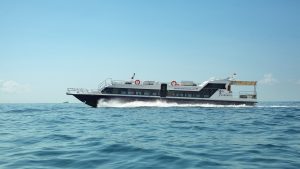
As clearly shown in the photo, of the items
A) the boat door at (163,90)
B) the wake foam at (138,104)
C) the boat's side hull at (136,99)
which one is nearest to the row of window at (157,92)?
the boat door at (163,90)

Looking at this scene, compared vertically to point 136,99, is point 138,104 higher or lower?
lower

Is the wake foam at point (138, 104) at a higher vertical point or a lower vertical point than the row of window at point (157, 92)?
lower

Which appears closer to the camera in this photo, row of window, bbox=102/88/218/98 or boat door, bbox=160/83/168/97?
row of window, bbox=102/88/218/98

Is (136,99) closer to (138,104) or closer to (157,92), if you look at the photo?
(138,104)

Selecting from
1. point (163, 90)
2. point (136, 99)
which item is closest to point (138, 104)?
point (136, 99)

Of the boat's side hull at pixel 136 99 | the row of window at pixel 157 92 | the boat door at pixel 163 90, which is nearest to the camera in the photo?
the boat's side hull at pixel 136 99

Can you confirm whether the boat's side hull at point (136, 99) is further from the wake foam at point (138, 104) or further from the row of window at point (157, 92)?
the row of window at point (157, 92)

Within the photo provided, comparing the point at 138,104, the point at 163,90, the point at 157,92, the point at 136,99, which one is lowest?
the point at 138,104

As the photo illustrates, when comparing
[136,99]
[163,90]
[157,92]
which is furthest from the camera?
[163,90]

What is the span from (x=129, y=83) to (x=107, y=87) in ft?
12.5

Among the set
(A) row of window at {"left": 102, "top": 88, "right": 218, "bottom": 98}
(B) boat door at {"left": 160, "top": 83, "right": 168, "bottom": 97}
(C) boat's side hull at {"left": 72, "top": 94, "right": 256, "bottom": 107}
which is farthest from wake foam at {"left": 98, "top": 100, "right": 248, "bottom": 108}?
(A) row of window at {"left": 102, "top": 88, "right": 218, "bottom": 98}

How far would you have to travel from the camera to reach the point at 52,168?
8.46 meters

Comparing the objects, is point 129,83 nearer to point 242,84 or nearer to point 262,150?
point 242,84

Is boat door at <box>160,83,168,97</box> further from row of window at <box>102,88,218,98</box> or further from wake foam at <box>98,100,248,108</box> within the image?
wake foam at <box>98,100,248,108</box>
